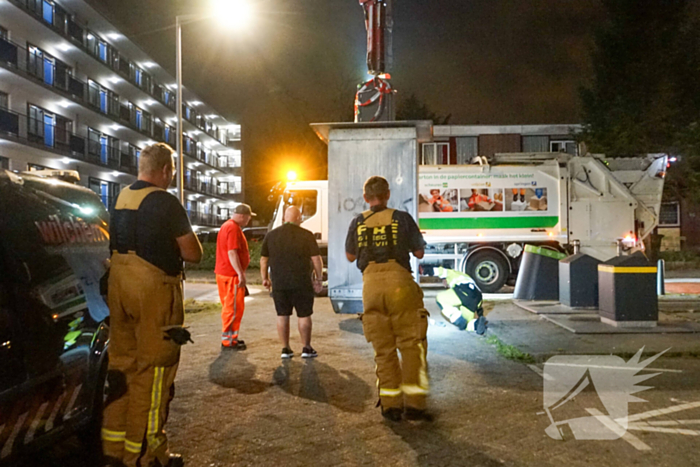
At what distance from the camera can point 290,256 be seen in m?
6.61

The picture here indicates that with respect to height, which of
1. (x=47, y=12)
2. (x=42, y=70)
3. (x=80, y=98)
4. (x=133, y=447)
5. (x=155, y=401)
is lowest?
(x=133, y=447)

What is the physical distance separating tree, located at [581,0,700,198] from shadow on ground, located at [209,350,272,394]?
1856 cm

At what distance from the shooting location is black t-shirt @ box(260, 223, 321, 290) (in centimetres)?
658

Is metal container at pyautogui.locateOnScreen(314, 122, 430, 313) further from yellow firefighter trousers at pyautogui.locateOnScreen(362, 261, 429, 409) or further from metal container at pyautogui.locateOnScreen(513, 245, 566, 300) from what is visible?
metal container at pyautogui.locateOnScreen(513, 245, 566, 300)

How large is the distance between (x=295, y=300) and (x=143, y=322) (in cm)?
327

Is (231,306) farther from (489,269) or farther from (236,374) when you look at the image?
(489,269)

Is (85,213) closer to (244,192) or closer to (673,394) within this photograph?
(673,394)

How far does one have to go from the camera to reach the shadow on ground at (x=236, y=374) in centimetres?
553

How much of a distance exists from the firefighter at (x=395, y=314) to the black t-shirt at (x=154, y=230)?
164cm

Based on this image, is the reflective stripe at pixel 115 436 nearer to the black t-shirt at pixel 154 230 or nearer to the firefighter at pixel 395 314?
the black t-shirt at pixel 154 230

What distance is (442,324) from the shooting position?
8.98 meters

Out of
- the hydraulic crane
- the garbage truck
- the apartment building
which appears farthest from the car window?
the apartment building

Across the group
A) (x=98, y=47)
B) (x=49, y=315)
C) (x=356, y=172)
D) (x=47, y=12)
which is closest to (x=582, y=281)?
(x=356, y=172)

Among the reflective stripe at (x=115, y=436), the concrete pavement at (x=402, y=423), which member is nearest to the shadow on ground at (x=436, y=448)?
the concrete pavement at (x=402, y=423)
